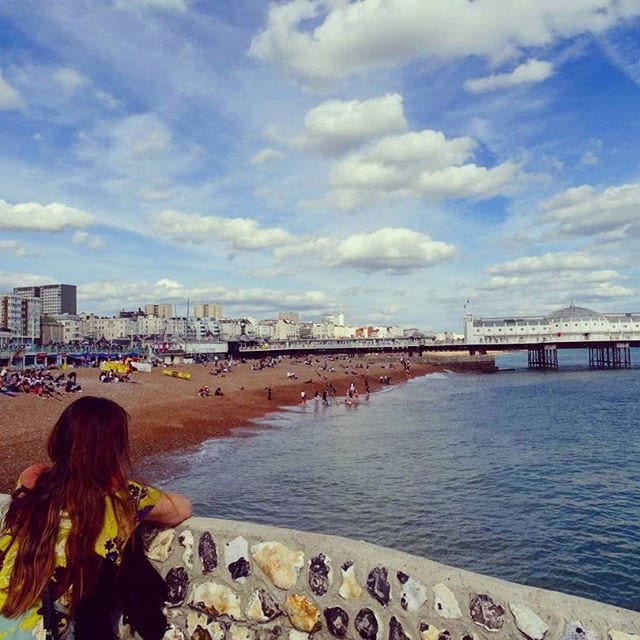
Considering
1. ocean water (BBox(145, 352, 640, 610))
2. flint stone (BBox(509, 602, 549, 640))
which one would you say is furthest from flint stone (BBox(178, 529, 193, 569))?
ocean water (BBox(145, 352, 640, 610))

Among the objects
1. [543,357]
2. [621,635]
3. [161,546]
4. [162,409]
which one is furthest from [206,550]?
[543,357]

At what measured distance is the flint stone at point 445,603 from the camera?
126 inches

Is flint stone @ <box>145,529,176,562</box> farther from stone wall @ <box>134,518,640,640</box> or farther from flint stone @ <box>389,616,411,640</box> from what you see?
flint stone @ <box>389,616,411,640</box>

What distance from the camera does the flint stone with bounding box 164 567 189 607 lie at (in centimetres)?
371

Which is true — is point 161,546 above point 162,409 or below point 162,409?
above

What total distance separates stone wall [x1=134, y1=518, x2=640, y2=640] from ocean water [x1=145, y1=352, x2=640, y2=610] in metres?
8.47

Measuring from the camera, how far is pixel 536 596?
121 inches

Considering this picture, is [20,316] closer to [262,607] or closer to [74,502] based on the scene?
[262,607]

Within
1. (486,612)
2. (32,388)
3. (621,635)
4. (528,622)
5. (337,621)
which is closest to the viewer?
(621,635)

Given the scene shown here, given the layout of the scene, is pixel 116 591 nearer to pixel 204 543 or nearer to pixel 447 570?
pixel 204 543

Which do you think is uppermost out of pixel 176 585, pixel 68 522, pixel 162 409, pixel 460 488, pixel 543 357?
pixel 68 522

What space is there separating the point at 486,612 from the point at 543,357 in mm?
109660

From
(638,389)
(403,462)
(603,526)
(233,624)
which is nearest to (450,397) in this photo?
(638,389)

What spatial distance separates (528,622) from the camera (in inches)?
119
